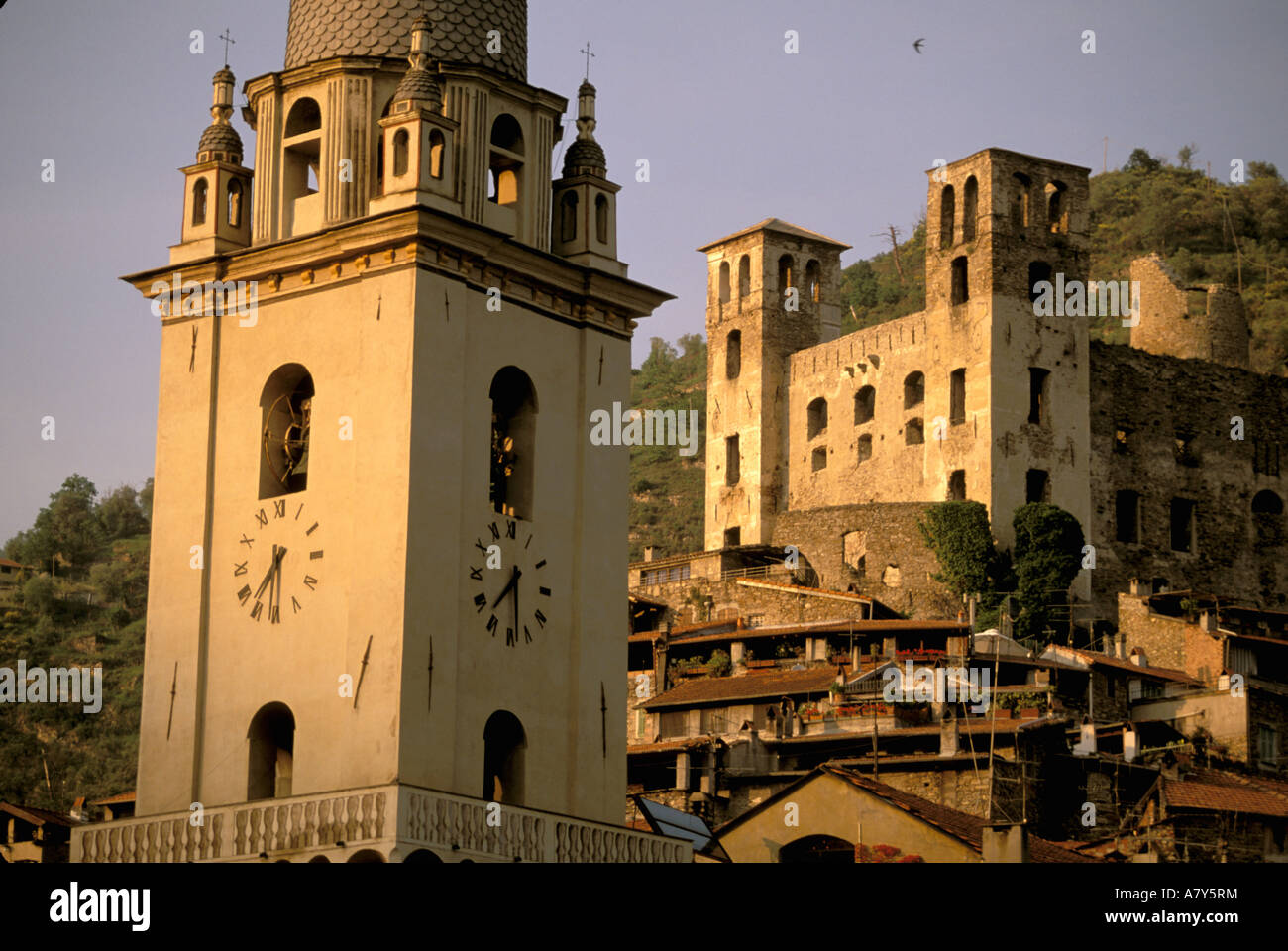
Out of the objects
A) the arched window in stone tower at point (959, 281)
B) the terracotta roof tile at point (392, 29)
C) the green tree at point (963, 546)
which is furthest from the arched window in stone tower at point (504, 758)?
the arched window in stone tower at point (959, 281)

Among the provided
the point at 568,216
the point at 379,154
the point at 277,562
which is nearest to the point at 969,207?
the point at 568,216

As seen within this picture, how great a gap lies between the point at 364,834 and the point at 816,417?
55336 millimetres

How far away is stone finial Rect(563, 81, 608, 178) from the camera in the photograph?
29250 millimetres

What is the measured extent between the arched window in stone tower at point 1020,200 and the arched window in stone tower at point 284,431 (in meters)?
47.7

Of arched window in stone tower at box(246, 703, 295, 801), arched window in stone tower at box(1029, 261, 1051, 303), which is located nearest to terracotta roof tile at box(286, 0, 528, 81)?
arched window in stone tower at box(246, 703, 295, 801)

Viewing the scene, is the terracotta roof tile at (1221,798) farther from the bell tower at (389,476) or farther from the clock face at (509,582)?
the clock face at (509,582)

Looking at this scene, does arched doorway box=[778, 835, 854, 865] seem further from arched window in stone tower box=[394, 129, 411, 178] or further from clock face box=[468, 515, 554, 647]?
arched window in stone tower box=[394, 129, 411, 178]

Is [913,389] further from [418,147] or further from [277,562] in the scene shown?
[277,562]

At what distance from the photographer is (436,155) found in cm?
2689

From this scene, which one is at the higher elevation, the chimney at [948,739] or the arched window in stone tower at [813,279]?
the arched window in stone tower at [813,279]

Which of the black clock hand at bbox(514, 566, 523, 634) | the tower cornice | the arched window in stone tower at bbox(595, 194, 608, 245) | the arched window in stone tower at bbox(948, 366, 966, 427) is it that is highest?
the arched window in stone tower at bbox(948, 366, 966, 427)

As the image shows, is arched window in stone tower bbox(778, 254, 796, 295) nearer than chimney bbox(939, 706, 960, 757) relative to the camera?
No

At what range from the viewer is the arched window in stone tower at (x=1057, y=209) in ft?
242

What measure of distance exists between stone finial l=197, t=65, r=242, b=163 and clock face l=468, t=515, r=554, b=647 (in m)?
5.44
